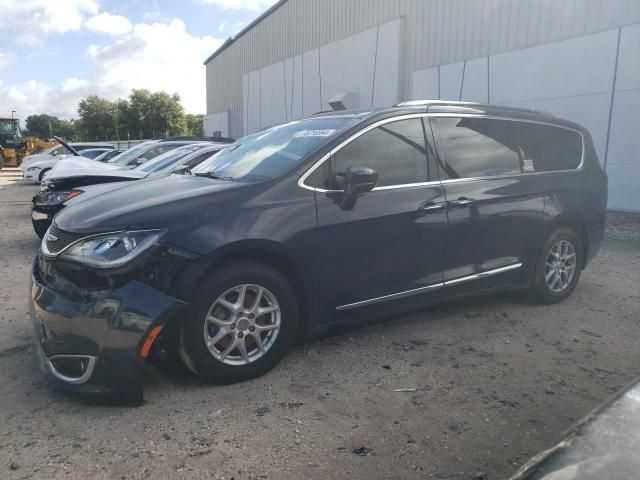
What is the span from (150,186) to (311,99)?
18.2 meters

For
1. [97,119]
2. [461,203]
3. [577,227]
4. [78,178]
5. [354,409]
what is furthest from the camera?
[97,119]

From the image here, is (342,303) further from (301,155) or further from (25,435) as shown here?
(25,435)

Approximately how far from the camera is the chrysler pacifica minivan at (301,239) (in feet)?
9.40

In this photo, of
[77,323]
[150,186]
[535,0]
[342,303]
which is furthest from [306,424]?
[535,0]

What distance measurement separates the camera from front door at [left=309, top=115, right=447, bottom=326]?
137 inches

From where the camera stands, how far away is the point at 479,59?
13.0m

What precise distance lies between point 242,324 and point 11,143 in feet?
122

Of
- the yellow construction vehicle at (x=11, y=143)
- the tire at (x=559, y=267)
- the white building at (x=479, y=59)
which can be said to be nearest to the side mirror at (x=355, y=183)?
the tire at (x=559, y=267)

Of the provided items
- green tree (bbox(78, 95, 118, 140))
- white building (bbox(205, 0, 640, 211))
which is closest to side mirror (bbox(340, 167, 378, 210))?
white building (bbox(205, 0, 640, 211))

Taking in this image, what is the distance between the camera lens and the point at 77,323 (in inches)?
111

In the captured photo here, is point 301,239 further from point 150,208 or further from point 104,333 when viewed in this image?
point 104,333

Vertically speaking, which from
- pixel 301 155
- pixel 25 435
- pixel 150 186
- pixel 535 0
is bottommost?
pixel 25 435

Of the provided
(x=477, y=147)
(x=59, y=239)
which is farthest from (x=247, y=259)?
(x=477, y=147)

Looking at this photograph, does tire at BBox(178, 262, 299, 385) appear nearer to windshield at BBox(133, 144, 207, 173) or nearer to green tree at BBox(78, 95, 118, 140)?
windshield at BBox(133, 144, 207, 173)
